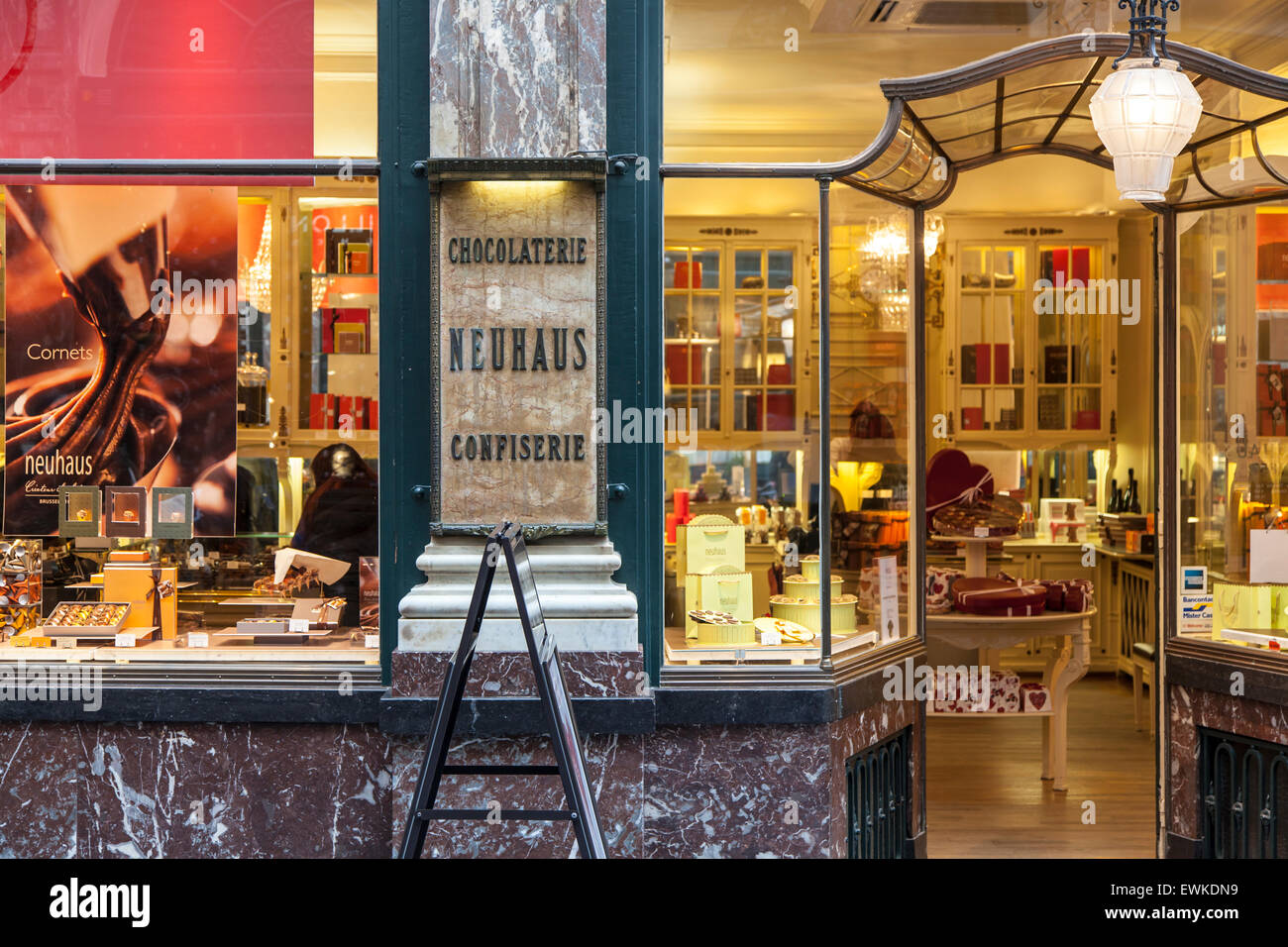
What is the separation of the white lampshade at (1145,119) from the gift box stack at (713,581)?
6.72 feet

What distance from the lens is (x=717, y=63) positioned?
5.18 meters

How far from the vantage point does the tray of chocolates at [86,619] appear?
16.8ft

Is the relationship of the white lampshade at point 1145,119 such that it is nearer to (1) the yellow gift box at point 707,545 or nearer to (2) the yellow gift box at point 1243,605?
(1) the yellow gift box at point 707,545

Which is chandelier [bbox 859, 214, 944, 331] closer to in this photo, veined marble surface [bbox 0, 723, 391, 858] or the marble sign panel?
the marble sign panel

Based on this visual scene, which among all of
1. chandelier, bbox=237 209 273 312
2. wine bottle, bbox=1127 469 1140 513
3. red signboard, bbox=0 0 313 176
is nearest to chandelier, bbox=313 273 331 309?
chandelier, bbox=237 209 273 312

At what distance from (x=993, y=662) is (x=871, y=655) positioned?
2254mm

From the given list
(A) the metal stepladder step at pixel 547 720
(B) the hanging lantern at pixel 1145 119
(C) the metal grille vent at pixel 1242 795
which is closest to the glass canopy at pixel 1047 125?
(B) the hanging lantern at pixel 1145 119

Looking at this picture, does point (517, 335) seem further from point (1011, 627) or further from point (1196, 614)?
point (1011, 627)

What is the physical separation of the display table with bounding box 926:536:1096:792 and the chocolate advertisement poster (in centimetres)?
379
